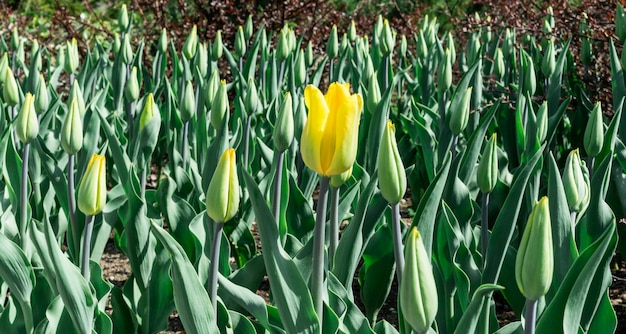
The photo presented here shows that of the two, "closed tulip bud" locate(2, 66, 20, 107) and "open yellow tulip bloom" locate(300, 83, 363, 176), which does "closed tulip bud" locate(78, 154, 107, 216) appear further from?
"closed tulip bud" locate(2, 66, 20, 107)

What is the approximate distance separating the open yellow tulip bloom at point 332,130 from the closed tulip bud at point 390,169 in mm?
96

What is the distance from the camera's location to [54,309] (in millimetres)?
1563

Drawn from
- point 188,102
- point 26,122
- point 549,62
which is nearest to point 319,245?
point 26,122

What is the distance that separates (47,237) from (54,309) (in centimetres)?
25

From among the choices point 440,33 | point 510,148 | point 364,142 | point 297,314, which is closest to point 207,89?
point 364,142

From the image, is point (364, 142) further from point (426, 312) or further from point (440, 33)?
point (440, 33)

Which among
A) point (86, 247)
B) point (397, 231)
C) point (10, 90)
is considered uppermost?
point (10, 90)

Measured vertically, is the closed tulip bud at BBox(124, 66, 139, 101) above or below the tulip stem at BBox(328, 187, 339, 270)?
above

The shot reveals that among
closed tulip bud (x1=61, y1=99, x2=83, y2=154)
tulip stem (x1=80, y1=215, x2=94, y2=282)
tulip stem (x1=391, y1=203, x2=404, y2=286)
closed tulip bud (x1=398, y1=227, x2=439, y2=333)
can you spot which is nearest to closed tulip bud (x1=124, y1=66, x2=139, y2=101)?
closed tulip bud (x1=61, y1=99, x2=83, y2=154)

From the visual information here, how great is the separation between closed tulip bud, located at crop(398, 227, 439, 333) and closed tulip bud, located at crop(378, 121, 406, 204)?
0.19 m

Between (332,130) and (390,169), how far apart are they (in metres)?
0.15

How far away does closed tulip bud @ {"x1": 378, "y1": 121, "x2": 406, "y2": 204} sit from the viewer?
1200 mm

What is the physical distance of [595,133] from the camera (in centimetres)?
191

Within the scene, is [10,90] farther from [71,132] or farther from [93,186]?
[93,186]
